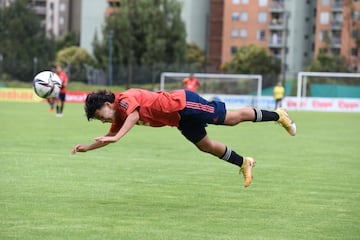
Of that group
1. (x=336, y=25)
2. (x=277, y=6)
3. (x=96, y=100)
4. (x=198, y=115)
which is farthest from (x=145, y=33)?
(x=96, y=100)

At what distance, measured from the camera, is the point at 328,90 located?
51250 millimetres

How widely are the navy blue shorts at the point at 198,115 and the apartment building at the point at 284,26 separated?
287ft

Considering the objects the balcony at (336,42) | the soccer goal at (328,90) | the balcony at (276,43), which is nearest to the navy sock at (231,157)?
the soccer goal at (328,90)

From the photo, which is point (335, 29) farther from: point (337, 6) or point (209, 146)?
point (209, 146)

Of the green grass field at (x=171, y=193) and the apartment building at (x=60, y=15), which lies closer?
the green grass field at (x=171, y=193)

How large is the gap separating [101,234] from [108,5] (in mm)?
99342

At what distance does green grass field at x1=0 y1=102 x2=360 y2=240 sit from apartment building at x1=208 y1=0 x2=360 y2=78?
8141 cm

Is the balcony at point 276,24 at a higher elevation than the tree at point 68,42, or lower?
higher

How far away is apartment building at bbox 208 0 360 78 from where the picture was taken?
97.4 m

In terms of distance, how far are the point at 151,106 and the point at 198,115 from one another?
0.63 meters

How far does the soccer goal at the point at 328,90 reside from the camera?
4878cm

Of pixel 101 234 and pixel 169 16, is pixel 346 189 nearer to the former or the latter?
pixel 101 234

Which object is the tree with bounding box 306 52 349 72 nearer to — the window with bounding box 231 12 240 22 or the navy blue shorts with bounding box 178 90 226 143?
the window with bounding box 231 12 240 22

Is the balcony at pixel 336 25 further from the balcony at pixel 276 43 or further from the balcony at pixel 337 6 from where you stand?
the balcony at pixel 276 43
